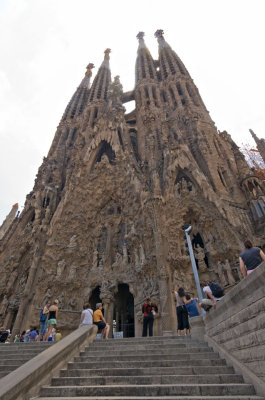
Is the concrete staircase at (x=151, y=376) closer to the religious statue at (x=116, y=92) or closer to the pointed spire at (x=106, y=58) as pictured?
the religious statue at (x=116, y=92)

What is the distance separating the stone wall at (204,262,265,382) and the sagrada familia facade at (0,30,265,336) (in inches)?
266

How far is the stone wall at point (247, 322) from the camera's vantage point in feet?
8.39

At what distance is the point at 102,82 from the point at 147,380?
38.9 m

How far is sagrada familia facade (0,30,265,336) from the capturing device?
37.1ft

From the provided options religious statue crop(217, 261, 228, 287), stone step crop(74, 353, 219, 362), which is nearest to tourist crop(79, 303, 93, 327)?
stone step crop(74, 353, 219, 362)

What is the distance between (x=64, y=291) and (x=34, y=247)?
142 inches

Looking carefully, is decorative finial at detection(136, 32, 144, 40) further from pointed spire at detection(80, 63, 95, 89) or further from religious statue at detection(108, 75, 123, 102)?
religious statue at detection(108, 75, 123, 102)

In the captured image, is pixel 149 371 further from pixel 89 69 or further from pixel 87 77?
pixel 89 69

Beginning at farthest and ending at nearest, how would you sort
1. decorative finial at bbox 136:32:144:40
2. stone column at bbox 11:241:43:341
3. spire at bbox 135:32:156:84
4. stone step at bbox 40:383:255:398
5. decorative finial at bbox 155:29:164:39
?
1. decorative finial at bbox 136:32:144:40
2. decorative finial at bbox 155:29:164:39
3. spire at bbox 135:32:156:84
4. stone column at bbox 11:241:43:341
5. stone step at bbox 40:383:255:398

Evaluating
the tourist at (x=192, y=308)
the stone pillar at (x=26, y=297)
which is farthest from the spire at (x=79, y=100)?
the tourist at (x=192, y=308)

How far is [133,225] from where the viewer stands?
13812mm

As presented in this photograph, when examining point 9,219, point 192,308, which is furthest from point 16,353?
point 9,219

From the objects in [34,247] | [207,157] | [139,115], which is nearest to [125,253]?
[34,247]

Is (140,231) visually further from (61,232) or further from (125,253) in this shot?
(61,232)
